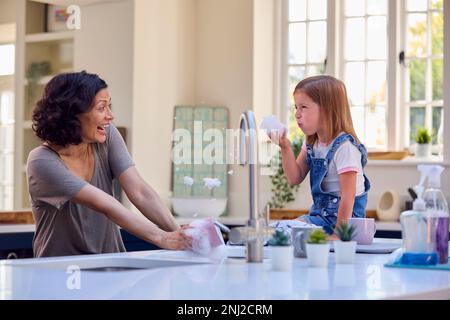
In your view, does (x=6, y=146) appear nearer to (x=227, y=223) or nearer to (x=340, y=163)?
(x=227, y=223)

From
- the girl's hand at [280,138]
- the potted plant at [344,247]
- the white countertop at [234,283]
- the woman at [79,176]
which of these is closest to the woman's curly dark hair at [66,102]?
the woman at [79,176]

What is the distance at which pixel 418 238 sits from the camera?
7.44ft

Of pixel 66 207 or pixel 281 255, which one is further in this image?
pixel 66 207

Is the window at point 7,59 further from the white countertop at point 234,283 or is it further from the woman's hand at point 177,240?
the white countertop at point 234,283

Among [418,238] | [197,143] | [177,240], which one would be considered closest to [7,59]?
[197,143]

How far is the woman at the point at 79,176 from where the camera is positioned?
2.74 m

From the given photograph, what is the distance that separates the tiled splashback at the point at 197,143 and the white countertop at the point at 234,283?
4.32 m

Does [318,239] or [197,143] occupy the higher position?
[197,143]

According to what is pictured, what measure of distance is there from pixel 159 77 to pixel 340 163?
11.9ft

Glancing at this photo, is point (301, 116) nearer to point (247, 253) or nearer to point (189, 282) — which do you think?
point (247, 253)

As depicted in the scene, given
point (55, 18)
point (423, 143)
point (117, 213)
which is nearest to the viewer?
point (117, 213)

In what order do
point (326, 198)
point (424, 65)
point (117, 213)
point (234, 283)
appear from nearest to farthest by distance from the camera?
point (234, 283), point (117, 213), point (326, 198), point (424, 65)

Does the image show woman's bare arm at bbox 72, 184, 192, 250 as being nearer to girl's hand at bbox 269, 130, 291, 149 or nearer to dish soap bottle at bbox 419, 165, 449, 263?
girl's hand at bbox 269, 130, 291, 149

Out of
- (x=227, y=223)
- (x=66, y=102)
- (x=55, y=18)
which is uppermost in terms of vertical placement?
(x=55, y=18)
